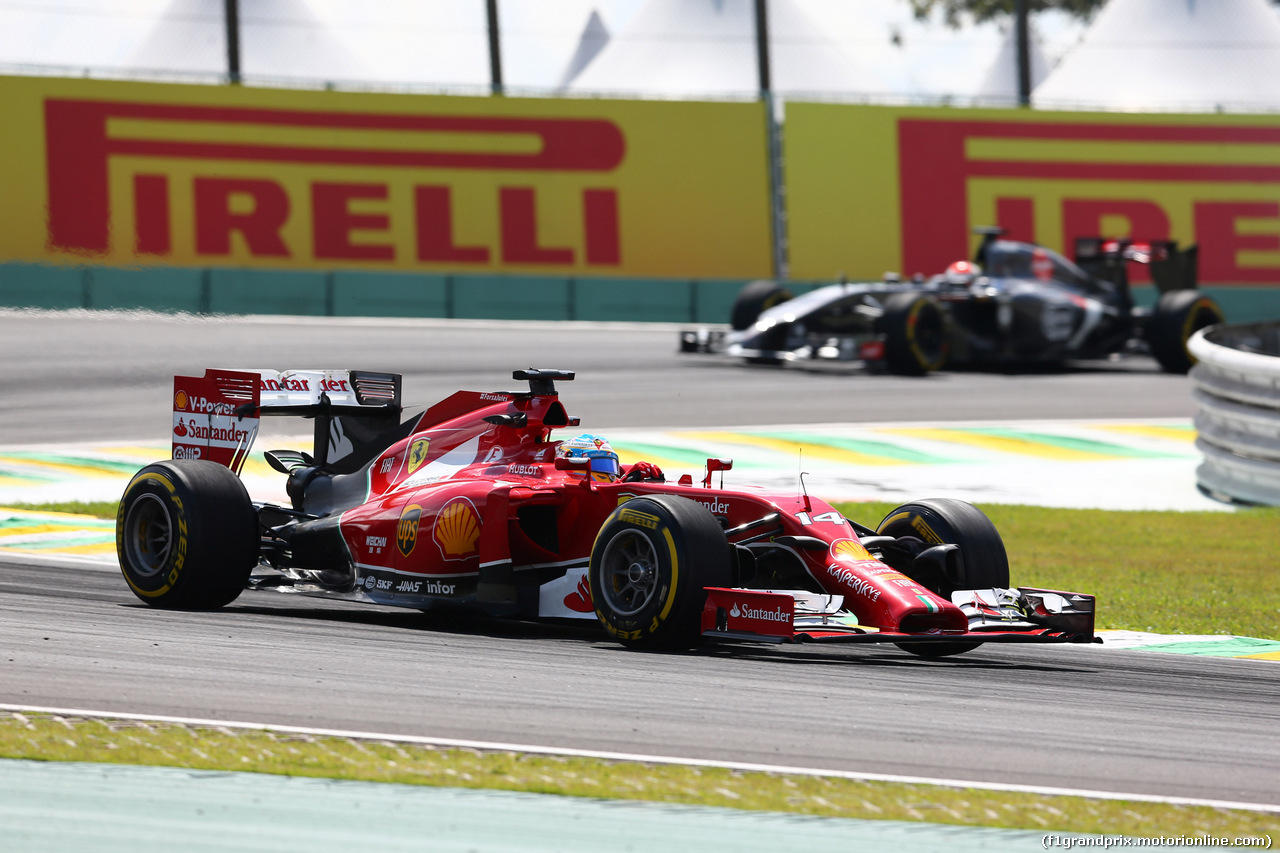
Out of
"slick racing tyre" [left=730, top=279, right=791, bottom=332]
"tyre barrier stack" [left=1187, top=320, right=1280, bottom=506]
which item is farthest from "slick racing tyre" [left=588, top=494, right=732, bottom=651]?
"slick racing tyre" [left=730, top=279, right=791, bottom=332]

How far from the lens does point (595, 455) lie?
347 inches

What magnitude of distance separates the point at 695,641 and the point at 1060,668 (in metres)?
1.79

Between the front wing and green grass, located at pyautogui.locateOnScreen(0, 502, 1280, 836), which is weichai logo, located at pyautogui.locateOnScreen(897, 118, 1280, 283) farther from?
green grass, located at pyautogui.locateOnScreen(0, 502, 1280, 836)

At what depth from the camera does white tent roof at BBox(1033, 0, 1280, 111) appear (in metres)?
33.5

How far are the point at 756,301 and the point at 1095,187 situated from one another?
28.3ft

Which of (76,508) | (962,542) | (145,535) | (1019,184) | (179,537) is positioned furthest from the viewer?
(1019,184)

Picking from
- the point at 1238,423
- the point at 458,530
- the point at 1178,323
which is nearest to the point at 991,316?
the point at 1178,323

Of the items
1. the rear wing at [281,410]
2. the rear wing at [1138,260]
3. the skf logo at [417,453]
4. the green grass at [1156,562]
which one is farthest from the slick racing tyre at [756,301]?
the skf logo at [417,453]

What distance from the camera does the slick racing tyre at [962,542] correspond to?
8.25 m

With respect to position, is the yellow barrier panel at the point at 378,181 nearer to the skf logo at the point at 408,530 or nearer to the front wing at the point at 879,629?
the skf logo at the point at 408,530

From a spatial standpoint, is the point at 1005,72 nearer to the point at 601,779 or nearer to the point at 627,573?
Answer: the point at 627,573

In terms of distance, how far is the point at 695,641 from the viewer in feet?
25.7

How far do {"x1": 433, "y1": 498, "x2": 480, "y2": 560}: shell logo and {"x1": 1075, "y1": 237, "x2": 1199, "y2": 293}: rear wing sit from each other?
18.1 meters

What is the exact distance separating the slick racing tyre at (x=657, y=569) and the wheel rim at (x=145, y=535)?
8.63ft
